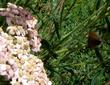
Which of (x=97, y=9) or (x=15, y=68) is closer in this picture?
(x=15, y=68)

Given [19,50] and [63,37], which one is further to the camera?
[63,37]

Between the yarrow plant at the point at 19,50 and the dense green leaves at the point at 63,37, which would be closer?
the yarrow plant at the point at 19,50

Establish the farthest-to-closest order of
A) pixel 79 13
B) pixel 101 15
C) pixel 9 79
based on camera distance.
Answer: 1. pixel 79 13
2. pixel 101 15
3. pixel 9 79

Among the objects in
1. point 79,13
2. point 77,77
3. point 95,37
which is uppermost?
point 79,13

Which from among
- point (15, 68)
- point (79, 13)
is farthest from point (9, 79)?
point (79, 13)

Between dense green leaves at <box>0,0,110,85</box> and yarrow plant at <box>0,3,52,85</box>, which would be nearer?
yarrow plant at <box>0,3,52,85</box>

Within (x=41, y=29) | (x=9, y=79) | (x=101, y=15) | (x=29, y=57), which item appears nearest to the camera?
(x=9, y=79)

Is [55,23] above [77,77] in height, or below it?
above

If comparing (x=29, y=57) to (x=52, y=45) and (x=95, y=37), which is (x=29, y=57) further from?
(x=52, y=45)
